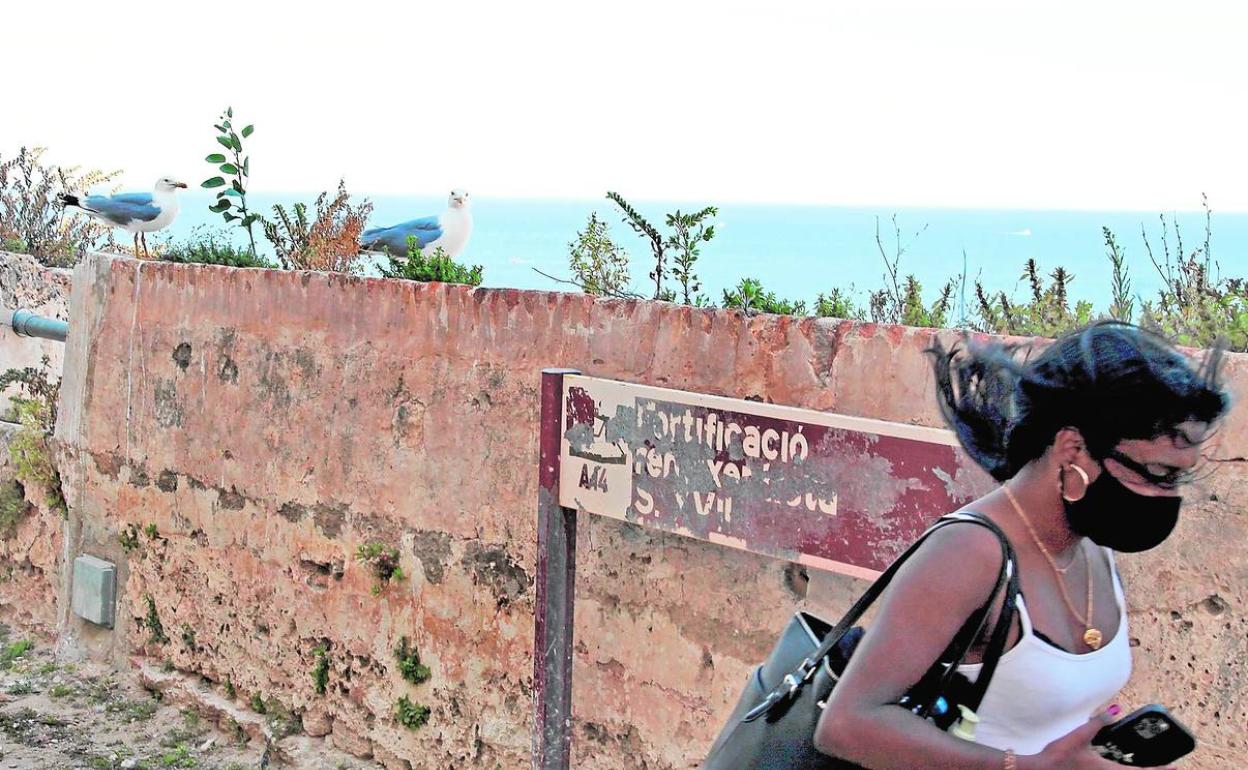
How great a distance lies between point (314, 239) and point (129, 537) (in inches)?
63.9

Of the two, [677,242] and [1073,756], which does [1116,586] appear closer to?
[1073,756]

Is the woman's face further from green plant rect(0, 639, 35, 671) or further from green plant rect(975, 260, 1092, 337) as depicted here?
green plant rect(0, 639, 35, 671)

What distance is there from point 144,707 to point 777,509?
3654mm

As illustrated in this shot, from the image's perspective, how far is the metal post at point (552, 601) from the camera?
172 inches

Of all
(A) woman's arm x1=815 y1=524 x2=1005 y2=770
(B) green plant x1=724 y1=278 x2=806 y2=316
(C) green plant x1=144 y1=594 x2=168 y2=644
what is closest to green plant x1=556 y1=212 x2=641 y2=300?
(B) green plant x1=724 y1=278 x2=806 y2=316

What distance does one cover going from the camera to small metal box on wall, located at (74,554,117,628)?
671cm

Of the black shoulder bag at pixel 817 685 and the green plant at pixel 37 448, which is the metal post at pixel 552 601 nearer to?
the black shoulder bag at pixel 817 685

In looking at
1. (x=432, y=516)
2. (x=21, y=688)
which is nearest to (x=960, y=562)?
(x=432, y=516)

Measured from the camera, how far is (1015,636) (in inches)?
83.9

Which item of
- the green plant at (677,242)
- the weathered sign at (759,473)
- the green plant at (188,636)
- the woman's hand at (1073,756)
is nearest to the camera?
the woman's hand at (1073,756)

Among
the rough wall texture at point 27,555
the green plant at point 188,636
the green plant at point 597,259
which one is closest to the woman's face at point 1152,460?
the green plant at point 597,259

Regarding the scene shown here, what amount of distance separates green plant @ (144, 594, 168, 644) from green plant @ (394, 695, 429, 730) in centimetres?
163

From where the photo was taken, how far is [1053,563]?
2244 mm

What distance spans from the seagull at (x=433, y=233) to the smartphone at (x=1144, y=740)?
4.23 m
